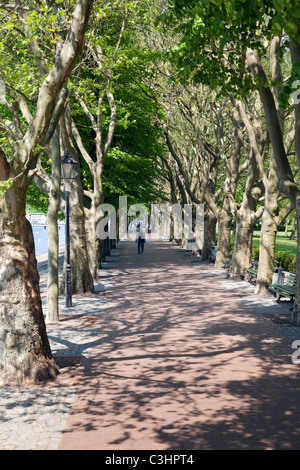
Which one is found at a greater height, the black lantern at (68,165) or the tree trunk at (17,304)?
the black lantern at (68,165)

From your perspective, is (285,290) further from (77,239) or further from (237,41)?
(237,41)

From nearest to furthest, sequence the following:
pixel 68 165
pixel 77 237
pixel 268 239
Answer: pixel 68 165 → pixel 77 237 → pixel 268 239

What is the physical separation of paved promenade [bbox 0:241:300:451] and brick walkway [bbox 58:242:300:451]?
0.02 meters

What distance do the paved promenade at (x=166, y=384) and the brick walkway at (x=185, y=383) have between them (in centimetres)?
2

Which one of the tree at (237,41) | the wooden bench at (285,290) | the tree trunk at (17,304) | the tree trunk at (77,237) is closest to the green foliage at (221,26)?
the tree at (237,41)

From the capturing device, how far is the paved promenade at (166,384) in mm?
6633

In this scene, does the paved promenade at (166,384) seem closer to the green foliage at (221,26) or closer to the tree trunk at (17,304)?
the tree trunk at (17,304)

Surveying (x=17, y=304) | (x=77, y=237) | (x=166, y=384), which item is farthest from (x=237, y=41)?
(x=77, y=237)

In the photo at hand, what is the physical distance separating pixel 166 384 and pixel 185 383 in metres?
0.30

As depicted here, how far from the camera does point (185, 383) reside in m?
8.70

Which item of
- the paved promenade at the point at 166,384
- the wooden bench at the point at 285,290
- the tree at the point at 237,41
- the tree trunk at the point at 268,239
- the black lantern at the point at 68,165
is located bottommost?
the paved promenade at the point at 166,384

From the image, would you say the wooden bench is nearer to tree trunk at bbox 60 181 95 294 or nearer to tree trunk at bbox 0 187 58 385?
tree trunk at bbox 60 181 95 294

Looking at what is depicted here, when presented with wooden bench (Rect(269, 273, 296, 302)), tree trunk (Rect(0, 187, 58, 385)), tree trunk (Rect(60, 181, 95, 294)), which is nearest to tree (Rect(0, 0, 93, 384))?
tree trunk (Rect(0, 187, 58, 385))

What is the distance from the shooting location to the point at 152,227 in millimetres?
90000
